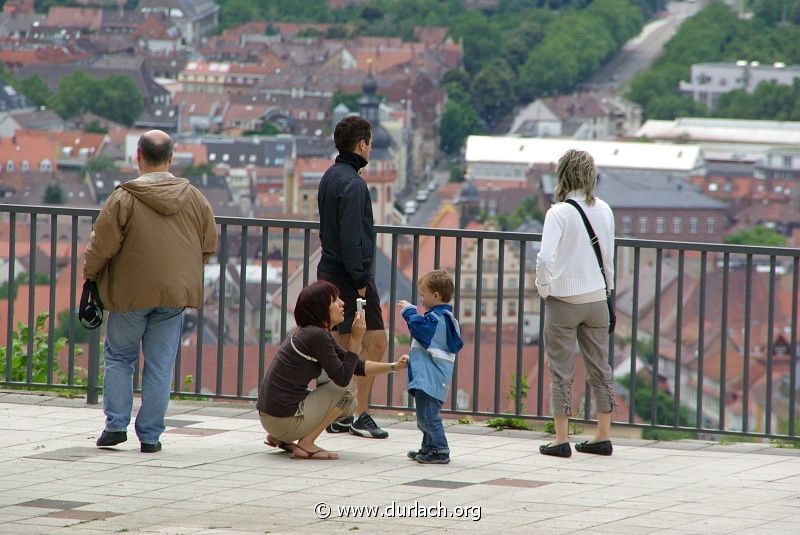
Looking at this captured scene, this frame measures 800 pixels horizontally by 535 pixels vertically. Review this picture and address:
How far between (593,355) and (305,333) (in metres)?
1.24

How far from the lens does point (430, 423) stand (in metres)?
6.57

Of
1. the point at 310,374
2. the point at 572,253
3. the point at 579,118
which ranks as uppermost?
the point at 579,118

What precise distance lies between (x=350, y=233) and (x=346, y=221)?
0.05 meters

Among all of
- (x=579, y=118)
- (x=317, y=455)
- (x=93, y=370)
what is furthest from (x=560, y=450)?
(x=579, y=118)

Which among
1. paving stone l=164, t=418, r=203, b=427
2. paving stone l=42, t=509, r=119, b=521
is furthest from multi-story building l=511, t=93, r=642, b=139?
paving stone l=42, t=509, r=119, b=521

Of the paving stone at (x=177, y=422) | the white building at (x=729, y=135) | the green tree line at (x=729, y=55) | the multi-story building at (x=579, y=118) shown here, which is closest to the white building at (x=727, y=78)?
the green tree line at (x=729, y=55)

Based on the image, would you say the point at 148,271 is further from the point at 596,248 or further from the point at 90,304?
the point at 596,248

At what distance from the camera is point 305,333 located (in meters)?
6.49

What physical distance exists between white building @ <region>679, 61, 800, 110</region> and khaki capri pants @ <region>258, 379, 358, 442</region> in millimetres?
130883

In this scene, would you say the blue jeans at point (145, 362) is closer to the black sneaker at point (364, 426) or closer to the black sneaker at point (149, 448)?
the black sneaker at point (149, 448)

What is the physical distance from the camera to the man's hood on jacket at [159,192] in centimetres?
644

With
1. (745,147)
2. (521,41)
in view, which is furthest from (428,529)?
(521,41)

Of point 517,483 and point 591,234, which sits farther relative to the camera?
point 591,234

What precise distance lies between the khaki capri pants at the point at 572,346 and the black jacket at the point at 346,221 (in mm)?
793
